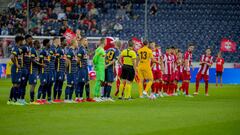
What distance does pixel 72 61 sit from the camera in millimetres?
25500

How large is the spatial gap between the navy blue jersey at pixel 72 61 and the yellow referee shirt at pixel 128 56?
2.70 metres

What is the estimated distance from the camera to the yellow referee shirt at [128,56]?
A: 27453mm

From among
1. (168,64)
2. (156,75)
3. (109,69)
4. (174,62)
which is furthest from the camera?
(174,62)

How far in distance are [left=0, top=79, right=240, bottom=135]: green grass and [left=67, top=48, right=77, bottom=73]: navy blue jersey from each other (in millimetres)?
1495

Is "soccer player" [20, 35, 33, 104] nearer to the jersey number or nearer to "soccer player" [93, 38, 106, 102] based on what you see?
"soccer player" [93, 38, 106, 102]

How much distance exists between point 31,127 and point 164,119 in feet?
13.6

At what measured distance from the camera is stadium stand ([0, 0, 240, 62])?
4984cm

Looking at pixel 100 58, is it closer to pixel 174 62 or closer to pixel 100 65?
pixel 100 65

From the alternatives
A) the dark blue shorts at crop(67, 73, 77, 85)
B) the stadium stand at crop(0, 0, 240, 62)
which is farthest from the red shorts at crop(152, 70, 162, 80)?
the stadium stand at crop(0, 0, 240, 62)

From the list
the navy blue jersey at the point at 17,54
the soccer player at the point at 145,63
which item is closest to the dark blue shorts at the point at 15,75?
the navy blue jersey at the point at 17,54

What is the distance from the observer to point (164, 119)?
1936 cm

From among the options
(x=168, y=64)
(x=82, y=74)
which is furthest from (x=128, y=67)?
(x=168, y=64)

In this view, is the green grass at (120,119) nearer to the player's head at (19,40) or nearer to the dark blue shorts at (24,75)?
the dark blue shorts at (24,75)

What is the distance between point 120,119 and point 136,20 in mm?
33058
